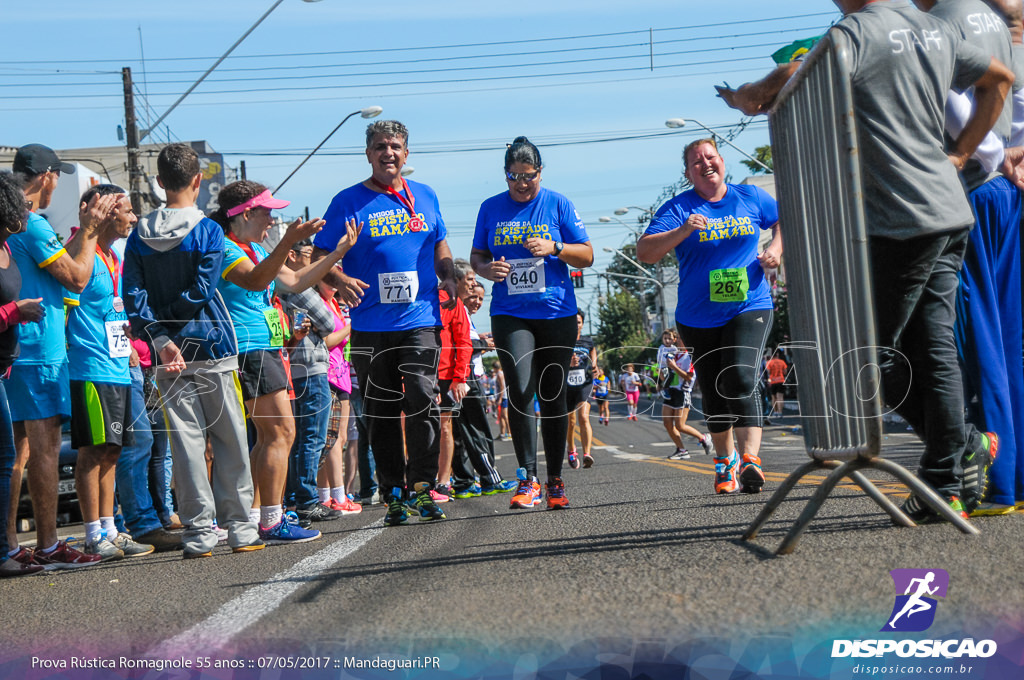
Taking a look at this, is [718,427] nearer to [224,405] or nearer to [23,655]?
[224,405]

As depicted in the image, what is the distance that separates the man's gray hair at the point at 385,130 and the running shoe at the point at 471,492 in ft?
13.7

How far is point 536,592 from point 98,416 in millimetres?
3816

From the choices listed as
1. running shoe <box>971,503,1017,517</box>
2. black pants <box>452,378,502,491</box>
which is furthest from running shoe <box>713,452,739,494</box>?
black pants <box>452,378,502,491</box>

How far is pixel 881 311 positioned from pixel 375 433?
350 cm

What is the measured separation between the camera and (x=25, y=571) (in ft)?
18.4

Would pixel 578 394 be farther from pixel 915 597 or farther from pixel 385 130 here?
pixel 915 597

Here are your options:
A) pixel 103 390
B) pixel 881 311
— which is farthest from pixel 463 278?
pixel 881 311

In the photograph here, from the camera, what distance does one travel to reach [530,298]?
279 inches

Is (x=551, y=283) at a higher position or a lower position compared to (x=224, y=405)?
higher

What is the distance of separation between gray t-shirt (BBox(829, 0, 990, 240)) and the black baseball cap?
4668mm

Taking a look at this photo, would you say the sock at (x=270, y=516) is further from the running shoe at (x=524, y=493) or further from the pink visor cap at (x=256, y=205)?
the pink visor cap at (x=256, y=205)

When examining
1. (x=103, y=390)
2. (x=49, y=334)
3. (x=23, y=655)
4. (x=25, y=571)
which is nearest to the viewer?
(x=23, y=655)

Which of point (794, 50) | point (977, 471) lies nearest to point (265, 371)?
point (794, 50)

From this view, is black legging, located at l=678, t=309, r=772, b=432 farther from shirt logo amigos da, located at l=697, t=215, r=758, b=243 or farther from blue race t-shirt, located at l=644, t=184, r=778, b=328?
shirt logo amigos da, located at l=697, t=215, r=758, b=243
